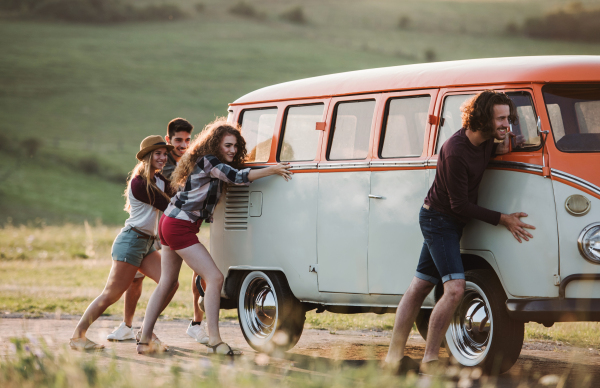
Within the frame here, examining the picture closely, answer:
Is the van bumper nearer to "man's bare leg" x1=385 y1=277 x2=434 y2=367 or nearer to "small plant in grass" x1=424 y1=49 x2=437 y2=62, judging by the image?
"man's bare leg" x1=385 y1=277 x2=434 y2=367

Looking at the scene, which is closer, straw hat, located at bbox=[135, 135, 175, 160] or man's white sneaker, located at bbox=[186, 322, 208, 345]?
straw hat, located at bbox=[135, 135, 175, 160]

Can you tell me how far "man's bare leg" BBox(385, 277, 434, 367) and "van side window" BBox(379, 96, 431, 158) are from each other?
1.13 m

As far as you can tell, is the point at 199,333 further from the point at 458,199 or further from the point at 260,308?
the point at 458,199

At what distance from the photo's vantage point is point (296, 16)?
86.2 m

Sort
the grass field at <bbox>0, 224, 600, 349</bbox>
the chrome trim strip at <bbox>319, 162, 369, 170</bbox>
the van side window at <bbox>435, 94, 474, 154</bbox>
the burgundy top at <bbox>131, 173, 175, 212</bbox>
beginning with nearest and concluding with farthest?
the van side window at <bbox>435, 94, 474, 154</bbox> < the chrome trim strip at <bbox>319, 162, 369, 170</bbox> < the burgundy top at <bbox>131, 173, 175, 212</bbox> < the grass field at <bbox>0, 224, 600, 349</bbox>

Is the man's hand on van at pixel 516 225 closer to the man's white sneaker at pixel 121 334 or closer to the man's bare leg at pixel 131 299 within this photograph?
the man's bare leg at pixel 131 299

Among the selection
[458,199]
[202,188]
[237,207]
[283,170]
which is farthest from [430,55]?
[458,199]

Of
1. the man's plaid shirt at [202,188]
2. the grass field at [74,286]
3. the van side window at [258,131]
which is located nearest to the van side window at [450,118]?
the man's plaid shirt at [202,188]

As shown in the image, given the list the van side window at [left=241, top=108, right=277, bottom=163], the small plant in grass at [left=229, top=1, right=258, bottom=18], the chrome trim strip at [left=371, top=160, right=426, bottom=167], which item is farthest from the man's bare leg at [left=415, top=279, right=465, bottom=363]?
the small plant in grass at [left=229, top=1, right=258, bottom=18]

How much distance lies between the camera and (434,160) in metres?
6.58

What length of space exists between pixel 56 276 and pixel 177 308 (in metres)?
5.06

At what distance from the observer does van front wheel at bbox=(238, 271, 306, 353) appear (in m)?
7.81

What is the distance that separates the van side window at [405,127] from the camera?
681 centimetres

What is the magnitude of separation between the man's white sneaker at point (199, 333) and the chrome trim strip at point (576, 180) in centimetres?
408
